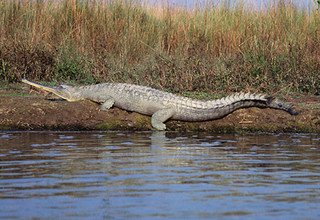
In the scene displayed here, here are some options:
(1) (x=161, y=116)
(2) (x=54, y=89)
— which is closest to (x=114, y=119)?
(1) (x=161, y=116)

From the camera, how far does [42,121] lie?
11820 millimetres

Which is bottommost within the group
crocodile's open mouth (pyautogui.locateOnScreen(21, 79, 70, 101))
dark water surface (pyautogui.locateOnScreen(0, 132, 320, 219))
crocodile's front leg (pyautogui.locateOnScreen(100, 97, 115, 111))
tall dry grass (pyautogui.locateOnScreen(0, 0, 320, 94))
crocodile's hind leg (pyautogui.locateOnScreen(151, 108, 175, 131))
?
dark water surface (pyautogui.locateOnScreen(0, 132, 320, 219))

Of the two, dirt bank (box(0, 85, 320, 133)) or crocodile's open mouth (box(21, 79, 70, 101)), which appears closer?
dirt bank (box(0, 85, 320, 133))

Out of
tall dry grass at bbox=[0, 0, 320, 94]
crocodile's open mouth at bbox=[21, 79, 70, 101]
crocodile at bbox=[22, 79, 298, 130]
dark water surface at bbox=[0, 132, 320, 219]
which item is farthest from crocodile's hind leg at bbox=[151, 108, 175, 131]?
tall dry grass at bbox=[0, 0, 320, 94]

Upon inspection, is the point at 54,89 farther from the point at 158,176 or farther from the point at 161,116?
the point at 158,176

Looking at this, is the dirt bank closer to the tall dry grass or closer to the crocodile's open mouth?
the crocodile's open mouth

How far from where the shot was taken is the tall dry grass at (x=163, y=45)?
14.2 metres

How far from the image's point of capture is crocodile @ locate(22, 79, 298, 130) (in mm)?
11977

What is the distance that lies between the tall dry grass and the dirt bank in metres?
1.74

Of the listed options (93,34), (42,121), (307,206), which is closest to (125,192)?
(307,206)

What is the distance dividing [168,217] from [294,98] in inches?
309

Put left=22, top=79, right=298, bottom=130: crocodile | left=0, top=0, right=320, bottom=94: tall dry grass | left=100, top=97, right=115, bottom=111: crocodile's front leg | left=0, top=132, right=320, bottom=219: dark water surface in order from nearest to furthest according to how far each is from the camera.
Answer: left=0, top=132, right=320, bottom=219: dark water surface < left=22, top=79, right=298, bottom=130: crocodile < left=100, top=97, right=115, bottom=111: crocodile's front leg < left=0, top=0, right=320, bottom=94: tall dry grass

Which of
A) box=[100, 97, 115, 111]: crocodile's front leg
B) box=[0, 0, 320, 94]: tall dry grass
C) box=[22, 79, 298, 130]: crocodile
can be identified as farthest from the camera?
box=[0, 0, 320, 94]: tall dry grass

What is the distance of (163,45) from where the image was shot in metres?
16.0
